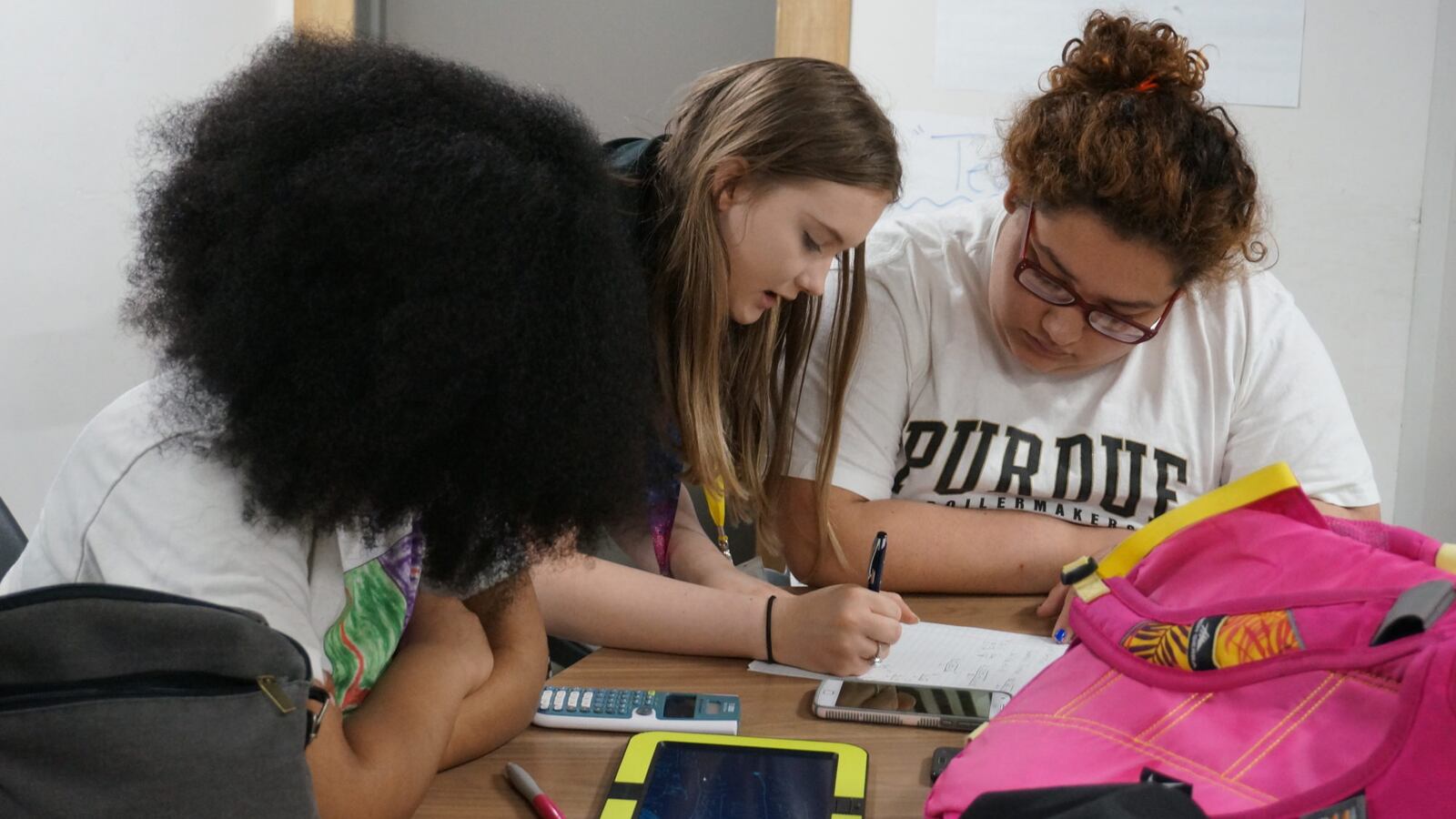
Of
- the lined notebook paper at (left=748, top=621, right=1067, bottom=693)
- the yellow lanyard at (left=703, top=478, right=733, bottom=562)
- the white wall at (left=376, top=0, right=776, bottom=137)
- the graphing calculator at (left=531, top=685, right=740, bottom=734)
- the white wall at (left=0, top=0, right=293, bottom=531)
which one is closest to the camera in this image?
the graphing calculator at (left=531, top=685, right=740, bottom=734)

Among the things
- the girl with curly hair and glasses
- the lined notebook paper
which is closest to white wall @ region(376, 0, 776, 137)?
the girl with curly hair and glasses

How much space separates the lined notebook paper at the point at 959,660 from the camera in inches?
41.1

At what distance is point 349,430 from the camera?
2.10ft

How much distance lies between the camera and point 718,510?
148cm

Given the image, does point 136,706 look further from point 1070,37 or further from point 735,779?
point 1070,37

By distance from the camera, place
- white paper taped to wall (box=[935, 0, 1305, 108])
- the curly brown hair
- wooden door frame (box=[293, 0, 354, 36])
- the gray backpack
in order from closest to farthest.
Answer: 1. the gray backpack
2. the curly brown hair
3. white paper taped to wall (box=[935, 0, 1305, 108])
4. wooden door frame (box=[293, 0, 354, 36])

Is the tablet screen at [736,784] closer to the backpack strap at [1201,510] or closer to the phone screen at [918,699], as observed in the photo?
the phone screen at [918,699]

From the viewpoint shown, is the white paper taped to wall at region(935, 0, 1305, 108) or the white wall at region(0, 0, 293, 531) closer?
the white wall at region(0, 0, 293, 531)

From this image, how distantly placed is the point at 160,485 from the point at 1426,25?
7.90 feet

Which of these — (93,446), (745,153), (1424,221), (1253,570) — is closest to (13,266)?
(745,153)

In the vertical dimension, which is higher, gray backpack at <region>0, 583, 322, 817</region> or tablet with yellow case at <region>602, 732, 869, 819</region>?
gray backpack at <region>0, 583, 322, 817</region>

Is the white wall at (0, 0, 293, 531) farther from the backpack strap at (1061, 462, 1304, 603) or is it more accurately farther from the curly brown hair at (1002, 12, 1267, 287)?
the backpack strap at (1061, 462, 1304, 603)

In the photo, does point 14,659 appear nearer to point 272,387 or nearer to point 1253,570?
point 272,387

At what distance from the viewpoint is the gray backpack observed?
1.72 ft
